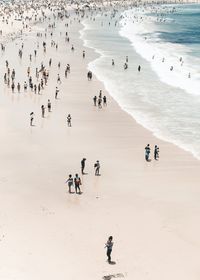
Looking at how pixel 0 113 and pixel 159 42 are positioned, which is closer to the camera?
pixel 0 113

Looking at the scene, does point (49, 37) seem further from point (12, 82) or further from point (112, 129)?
point (112, 129)

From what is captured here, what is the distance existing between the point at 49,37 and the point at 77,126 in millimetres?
56172

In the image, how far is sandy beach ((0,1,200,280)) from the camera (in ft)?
65.2

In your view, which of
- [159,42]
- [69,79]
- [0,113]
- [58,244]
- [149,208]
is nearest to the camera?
[58,244]

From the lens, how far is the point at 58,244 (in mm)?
21062

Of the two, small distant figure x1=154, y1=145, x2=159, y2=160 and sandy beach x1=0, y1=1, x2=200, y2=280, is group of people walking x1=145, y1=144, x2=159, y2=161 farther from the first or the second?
sandy beach x1=0, y1=1, x2=200, y2=280

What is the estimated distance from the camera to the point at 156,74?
6016 centimetres

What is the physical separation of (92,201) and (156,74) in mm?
36888

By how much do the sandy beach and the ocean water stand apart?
216 cm

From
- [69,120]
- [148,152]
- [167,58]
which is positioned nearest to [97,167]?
[148,152]

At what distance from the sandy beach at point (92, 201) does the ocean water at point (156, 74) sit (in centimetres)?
216

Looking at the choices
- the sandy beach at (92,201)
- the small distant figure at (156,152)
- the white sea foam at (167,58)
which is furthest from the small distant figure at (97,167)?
the white sea foam at (167,58)

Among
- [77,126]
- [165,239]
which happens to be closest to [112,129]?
[77,126]

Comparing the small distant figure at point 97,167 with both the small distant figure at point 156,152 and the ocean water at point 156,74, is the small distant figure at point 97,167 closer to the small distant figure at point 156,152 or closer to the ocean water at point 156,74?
the small distant figure at point 156,152
